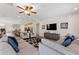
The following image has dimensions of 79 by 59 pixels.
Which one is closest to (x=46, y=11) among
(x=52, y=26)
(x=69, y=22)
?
(x=52, y=26)

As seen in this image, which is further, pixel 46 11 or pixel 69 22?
pixel 46 11

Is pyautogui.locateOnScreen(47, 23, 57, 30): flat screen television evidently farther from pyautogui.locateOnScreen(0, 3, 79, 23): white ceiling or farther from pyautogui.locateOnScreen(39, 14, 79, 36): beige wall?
pyautogui.locateOnScreen(0, 3, 79, 23): white ceiling

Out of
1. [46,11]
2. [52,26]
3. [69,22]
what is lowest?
[52,26]

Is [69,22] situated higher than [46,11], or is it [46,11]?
[46,11]

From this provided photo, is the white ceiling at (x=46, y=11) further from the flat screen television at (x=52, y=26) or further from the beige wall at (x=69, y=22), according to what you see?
the flat screen television at (x=52, y=26)

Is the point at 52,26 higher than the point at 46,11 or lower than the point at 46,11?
lower

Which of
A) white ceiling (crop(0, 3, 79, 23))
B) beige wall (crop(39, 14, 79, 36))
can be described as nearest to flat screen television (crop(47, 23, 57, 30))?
beige wall (crop(39, 14, 79, 36))

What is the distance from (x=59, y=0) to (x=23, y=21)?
126 centimetres

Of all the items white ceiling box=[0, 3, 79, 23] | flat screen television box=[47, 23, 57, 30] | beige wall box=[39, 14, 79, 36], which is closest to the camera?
white ceiling box=[0, 3, 79, 23]

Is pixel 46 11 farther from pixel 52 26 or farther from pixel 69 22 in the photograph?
pixel 69 22

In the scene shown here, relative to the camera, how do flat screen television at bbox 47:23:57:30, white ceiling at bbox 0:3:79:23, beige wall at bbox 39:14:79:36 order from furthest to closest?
flat screen television at bbox 47:23:57:30 < beige wall at bbox 39:14:79:36 < white ceiling at bbox 0:3:79:23

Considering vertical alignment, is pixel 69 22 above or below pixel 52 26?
above

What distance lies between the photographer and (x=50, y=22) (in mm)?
3430

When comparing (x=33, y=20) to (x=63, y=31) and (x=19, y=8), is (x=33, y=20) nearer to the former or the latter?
(x=19, y=8)
